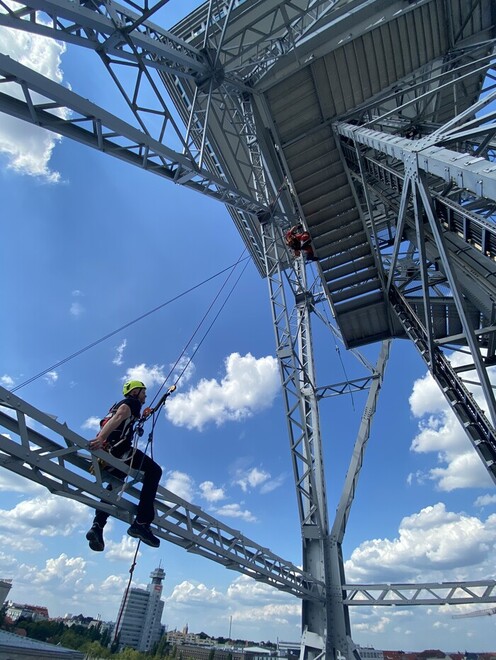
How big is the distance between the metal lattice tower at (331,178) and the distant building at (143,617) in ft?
171

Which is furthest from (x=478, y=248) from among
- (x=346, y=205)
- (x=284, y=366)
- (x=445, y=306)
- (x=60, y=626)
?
(x=60, y=626)

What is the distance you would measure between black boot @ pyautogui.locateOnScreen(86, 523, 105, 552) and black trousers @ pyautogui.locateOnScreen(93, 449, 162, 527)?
146 mm

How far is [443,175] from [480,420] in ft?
15.0

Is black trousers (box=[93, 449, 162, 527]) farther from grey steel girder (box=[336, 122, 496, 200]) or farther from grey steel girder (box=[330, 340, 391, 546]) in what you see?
grey steel girder (box=[330, 340, 391, 546])

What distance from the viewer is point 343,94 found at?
9.43m

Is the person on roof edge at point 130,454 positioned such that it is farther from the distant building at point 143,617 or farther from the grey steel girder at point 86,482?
the distant building at point 143,617

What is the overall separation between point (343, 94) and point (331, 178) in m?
2.06

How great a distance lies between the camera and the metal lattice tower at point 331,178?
202 inches

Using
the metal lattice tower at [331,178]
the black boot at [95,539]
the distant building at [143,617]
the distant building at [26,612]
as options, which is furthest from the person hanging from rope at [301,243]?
the distant building at [26,612]

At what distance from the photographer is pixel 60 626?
42031 millimetres

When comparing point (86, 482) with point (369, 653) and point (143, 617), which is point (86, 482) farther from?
point (143, 617)

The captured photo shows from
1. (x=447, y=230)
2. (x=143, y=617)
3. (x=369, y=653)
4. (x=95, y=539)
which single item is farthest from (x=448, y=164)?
(x=143, y=617)

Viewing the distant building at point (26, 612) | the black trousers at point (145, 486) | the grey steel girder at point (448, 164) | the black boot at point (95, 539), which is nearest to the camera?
the grey steel girder at point (448, 164)

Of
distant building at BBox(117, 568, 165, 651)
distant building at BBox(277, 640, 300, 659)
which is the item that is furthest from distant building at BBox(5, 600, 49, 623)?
distant building at BBox(277, 640, 300, 659)
